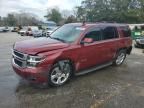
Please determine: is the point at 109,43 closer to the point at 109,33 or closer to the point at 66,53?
the point at 109,33

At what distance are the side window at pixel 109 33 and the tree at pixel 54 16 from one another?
78677mm

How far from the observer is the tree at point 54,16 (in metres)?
86.9

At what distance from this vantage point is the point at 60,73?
6.24 meters

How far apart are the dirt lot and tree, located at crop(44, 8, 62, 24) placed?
263 feet

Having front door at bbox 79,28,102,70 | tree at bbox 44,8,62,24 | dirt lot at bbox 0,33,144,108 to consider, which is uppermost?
tree at bbox 44,8,62,24

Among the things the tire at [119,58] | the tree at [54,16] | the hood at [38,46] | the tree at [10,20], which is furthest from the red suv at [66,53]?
the tree at [10,20]

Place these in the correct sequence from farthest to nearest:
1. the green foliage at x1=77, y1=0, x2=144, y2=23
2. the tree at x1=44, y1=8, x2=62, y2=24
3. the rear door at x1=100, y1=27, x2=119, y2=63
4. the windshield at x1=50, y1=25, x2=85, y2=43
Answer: the tree at x1=44, y1=8, x2=62, y2=24 → the green foliage at x1=77, y1=0, x2=144, y2=23 → the rear door at x1=100, y1=27, x2=119, y2=63 → the windshield at x1=50, y1=25, x2=85, y2=43

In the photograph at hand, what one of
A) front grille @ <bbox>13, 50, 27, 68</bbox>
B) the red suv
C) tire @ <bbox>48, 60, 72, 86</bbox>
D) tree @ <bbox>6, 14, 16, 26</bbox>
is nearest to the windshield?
the red suv

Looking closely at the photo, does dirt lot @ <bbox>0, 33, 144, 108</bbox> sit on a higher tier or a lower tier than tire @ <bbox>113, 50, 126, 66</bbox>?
lower

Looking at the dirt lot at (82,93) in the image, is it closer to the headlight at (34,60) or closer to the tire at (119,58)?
the headlight at (34,60)

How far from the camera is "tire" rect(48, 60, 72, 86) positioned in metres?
5.99

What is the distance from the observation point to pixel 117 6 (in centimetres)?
6719

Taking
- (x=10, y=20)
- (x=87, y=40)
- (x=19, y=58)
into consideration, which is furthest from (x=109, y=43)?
(x=10, y=20)

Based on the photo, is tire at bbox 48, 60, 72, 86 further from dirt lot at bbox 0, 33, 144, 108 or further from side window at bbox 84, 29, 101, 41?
side window at bbox 84, 29, 101, 41
